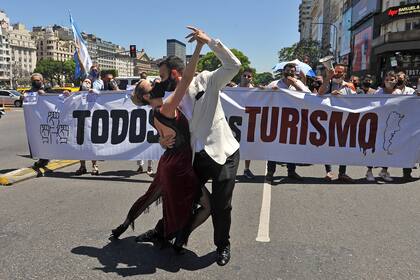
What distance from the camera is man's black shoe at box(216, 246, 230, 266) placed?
3.62 m

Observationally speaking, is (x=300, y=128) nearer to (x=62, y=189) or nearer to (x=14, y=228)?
(x=62, y=189)

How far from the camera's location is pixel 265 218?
495 centimetres

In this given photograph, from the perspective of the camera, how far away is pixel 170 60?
352 cm

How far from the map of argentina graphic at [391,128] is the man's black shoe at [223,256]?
14.2 feet

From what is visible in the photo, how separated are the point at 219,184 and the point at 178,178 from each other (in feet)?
1.17

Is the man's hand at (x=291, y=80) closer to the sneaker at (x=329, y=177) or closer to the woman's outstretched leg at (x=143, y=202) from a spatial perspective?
the sneaker at (x=329, y=177)

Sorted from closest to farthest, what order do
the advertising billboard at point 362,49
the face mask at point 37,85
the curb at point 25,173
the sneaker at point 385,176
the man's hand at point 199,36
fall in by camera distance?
the man's hand at point 199,36 → the curb at point 25,173 → the sneaker at point 385,176 → the face mask at point 37,85 → the advertising billboard at point 362,49

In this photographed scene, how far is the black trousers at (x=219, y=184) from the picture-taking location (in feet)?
11.6

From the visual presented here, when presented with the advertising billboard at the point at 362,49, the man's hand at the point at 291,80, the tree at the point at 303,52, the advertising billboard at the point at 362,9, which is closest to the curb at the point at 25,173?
the man's hand at the point at 291,80

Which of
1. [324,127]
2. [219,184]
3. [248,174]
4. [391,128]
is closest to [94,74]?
[248,174]

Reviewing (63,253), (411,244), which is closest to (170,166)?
(63,253)

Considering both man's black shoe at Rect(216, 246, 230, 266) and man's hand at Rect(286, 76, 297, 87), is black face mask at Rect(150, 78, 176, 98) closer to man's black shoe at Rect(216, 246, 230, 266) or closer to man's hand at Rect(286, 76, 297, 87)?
Answer: man's black shoe at Rect(216, 246, 230, 266)

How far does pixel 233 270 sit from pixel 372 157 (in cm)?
429

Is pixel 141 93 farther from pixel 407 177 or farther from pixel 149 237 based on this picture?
pixel 407 177
